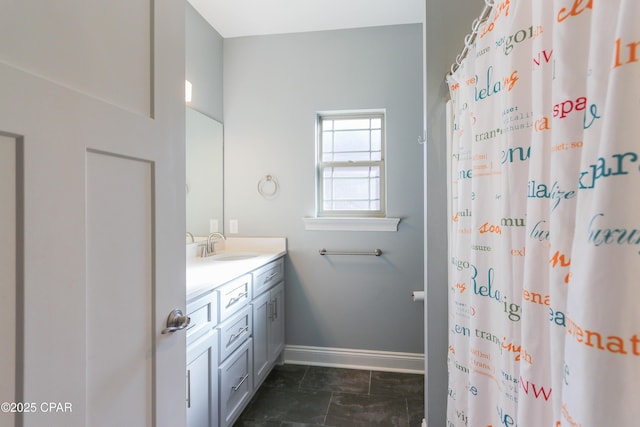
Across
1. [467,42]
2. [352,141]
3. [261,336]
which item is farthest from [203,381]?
[352,141]

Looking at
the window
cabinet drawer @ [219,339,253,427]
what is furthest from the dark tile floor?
the window

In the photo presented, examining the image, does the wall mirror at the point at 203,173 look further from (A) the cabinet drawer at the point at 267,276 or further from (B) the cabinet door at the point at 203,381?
(B) the cabinet door at the point at 203,381

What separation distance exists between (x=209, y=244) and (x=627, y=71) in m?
2.37

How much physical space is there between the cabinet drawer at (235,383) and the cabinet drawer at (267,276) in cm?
34

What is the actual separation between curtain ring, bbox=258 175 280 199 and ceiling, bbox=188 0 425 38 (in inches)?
47.2

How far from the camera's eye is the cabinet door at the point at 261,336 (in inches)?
77.2

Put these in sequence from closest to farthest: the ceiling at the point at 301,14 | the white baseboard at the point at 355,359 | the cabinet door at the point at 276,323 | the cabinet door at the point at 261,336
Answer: the cabinet door at the point at 261,336 < the ceiling at the point at 301,14 < the cabinet door at the point at 276,323 < the white baseboard at the point at 355,359

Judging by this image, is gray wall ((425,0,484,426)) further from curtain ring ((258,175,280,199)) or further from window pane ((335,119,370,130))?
curtain ring ((258,175,280,199))

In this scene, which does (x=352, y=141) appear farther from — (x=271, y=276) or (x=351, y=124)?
(x=271, y=276)

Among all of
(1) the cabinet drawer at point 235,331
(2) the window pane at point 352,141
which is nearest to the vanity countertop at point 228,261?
(1) the cabinet drawer at point 235,331

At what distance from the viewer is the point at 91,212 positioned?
2.08 ft

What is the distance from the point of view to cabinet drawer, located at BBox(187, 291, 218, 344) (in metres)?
1.29

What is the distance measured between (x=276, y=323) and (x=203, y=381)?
957 millimetres

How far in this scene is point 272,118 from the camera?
2521 mm
